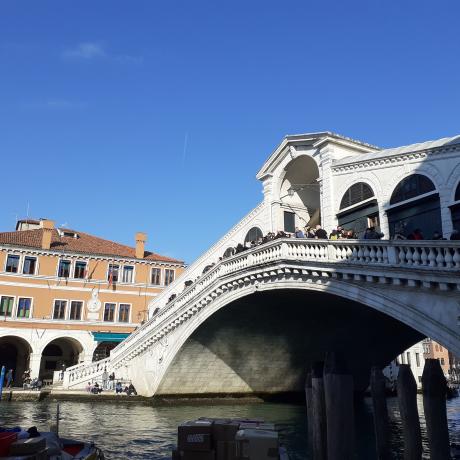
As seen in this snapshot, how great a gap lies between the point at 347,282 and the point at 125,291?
1973 cm

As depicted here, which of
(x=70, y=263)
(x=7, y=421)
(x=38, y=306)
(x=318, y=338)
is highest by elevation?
(x=70, y=263)

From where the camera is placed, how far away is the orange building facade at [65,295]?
89.3 feet

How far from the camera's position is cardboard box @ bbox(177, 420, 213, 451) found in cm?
681

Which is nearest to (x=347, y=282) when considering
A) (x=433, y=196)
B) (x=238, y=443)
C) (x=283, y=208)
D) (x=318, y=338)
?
(x=433, y=196)

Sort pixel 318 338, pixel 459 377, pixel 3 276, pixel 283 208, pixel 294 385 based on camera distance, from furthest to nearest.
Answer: pixel 459 377 → pixel 3 276 → pixel 294 385 → pixel 318 338 → pixel 283 208

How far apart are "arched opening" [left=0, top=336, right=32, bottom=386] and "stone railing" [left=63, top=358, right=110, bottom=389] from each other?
20.4 ft

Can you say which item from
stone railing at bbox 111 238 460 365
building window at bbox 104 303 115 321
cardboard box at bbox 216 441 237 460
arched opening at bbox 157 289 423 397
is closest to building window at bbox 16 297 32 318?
building window at bbox 104 303 115 321

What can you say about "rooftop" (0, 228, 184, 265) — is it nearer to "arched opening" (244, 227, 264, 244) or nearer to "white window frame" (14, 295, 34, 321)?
"white window frame" (14, 295, 34, 321)

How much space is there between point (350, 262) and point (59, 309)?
20590 mm

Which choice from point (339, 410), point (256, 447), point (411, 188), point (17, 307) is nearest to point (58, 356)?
point (17, 307)

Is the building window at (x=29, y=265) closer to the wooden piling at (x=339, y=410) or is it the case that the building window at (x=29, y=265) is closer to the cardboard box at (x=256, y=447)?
the wooden piling at (x=339, y=410)

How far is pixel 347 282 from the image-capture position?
12766 millimetres

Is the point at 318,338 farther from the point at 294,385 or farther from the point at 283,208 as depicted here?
the point at 283,208

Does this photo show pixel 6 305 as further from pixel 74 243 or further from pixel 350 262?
pixel 350 262
